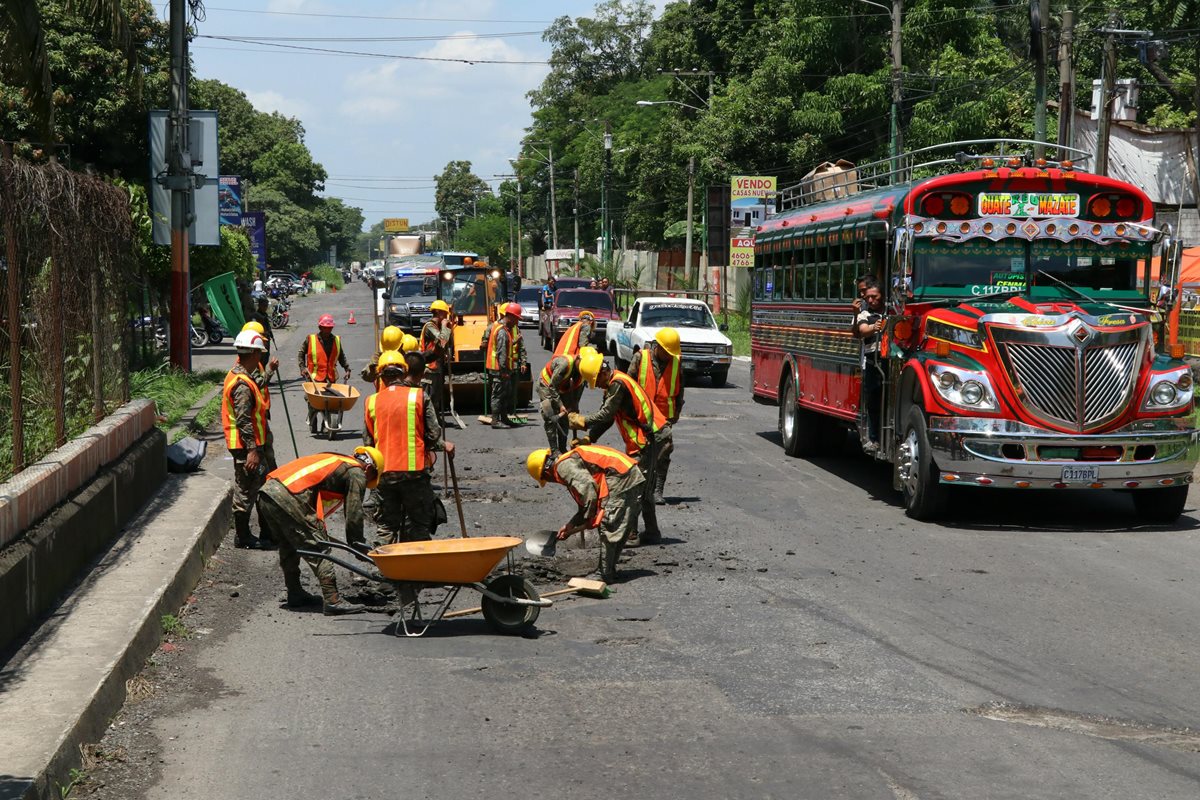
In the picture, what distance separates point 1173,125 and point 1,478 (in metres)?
38.3

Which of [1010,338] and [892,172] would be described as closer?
[1010,338]

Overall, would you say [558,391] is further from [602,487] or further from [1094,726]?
[1094,726]

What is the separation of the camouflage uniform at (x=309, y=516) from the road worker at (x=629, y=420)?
210 cm

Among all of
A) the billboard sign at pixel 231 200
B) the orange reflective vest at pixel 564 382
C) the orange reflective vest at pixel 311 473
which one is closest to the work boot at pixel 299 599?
the orange reflective vest at pixel 311 473

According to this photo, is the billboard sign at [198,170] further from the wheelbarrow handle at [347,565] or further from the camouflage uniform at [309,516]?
the wheelbarrow handle at [347,565]

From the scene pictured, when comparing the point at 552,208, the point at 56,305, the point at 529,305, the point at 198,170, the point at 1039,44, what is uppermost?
the point at 552,208

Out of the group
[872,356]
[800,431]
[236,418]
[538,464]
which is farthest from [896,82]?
[538,464]

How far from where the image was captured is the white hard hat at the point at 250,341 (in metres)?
11.7

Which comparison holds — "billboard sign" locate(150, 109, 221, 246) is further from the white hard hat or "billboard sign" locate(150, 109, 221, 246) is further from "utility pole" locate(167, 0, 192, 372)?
the white hard hat

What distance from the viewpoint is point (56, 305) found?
10.8m

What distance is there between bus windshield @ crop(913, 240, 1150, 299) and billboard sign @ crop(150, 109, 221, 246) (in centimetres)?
1485

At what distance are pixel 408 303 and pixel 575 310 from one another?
5.93m

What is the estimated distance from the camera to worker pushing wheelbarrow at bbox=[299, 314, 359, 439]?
19.0m

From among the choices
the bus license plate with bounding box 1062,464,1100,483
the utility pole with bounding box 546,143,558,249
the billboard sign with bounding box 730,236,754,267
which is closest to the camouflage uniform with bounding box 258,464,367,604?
the bus license plate with bounding box 1062,464,1100,483
